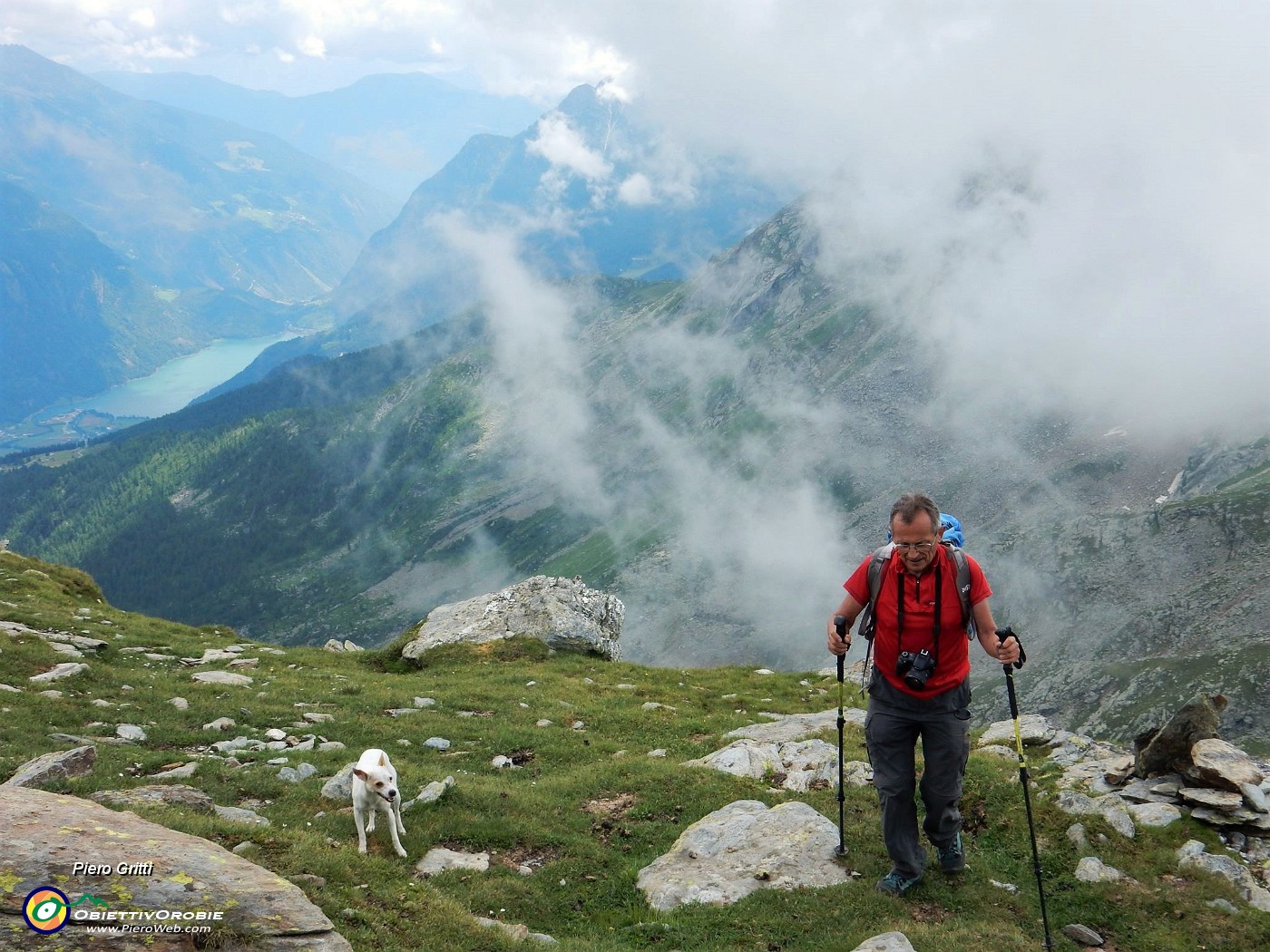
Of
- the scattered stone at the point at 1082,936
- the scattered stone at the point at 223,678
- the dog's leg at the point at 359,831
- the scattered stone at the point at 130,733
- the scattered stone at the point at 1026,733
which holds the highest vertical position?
the scattered stone at the point at 223,678

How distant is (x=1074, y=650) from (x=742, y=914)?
11795 cm

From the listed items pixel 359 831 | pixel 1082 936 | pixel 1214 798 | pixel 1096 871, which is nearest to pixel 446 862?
pixel 359 831

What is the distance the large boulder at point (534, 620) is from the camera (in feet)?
126

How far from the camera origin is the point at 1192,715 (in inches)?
626

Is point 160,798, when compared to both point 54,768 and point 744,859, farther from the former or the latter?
point 744,859

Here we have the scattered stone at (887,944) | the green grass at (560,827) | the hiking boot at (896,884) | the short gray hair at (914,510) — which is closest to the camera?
the scattered stone at (887,944)

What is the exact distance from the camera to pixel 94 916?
7289 mm

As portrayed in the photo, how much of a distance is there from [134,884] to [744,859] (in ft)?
31.2

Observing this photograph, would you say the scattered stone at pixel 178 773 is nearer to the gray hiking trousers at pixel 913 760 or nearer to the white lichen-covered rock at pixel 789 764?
the white lichen-covered rock at pixel 789 764

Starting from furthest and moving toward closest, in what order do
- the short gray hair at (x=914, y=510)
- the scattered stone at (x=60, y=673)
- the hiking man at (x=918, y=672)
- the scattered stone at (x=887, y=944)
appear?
the scattered stone at (x=60, y=673)
the hiking man at (x=918, y=672)
the short gray hair at (x=914, y=510)
the scattered stone at (x=887, y=944)

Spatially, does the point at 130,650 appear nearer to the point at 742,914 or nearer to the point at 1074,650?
the point at 742,914

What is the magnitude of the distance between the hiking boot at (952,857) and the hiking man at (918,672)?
2 centimetres

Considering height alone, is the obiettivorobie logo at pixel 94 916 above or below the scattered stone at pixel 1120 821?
above

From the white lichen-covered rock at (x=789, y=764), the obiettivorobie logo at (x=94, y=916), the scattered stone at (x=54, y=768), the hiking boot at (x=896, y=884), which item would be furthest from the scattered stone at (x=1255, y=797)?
the scattered stone at (x=54, y=768)
